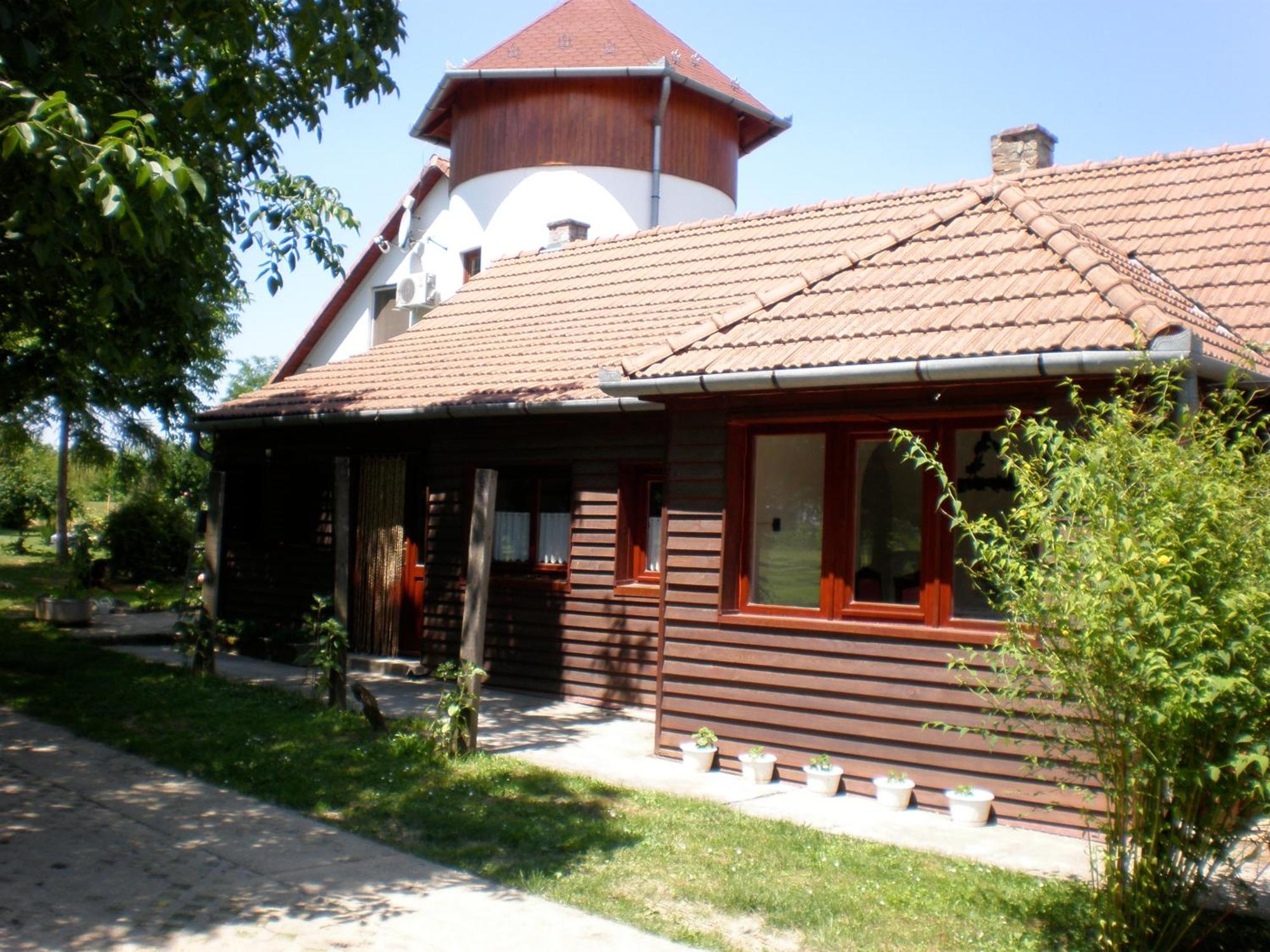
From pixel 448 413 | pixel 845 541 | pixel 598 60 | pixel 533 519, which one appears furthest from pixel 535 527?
pixel 598 60

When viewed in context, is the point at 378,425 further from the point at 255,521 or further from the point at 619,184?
the point at 619,184

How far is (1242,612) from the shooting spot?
183 inches

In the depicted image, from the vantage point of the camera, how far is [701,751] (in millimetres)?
9305

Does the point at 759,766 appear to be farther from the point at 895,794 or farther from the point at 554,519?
the point at 554,519

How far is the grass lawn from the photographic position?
578cm

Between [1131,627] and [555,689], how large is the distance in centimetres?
861

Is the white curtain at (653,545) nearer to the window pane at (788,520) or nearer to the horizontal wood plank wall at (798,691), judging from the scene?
the horizontal wood plank wall at (798,691)

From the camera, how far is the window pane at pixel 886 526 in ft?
28.2

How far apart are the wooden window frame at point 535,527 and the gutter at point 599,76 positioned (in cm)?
1181

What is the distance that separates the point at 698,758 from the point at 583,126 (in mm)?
16644

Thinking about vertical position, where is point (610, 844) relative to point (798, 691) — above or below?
below

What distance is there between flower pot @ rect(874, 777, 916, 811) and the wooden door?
7.53 meters

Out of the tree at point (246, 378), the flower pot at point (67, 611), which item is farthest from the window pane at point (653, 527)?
the tree at point (246, 378)

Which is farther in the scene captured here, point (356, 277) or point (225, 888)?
point (356, 277)
